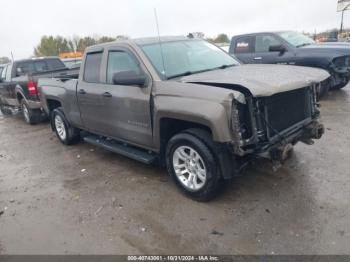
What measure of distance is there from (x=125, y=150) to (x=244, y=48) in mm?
6466

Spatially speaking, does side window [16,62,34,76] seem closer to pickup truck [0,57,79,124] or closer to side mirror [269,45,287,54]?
pickup truck [0,57,79,124]

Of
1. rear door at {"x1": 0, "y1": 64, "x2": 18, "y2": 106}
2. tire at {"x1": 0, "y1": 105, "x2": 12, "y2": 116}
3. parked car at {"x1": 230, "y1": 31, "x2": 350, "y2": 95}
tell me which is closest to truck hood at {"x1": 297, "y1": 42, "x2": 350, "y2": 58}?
parked car at {"x1": 230, "y1": 31, "x2": 350, "y2": 95}

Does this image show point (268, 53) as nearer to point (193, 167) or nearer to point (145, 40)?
point (145, 40)

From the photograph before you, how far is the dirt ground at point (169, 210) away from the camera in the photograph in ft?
10.2

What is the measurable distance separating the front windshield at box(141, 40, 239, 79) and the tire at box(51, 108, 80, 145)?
9.44 feet

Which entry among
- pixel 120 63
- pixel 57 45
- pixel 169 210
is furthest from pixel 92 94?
pixel 57 45

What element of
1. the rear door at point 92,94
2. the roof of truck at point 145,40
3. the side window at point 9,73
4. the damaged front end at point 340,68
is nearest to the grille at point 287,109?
the roof of truck at point 145,40

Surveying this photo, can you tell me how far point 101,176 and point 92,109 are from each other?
Result: 1107 mm

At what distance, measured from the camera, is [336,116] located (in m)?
6.88

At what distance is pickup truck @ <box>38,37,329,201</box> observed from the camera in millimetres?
3307

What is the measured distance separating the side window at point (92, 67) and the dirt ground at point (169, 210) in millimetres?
1443

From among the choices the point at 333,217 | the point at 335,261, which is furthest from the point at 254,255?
Result: the point at 333,217

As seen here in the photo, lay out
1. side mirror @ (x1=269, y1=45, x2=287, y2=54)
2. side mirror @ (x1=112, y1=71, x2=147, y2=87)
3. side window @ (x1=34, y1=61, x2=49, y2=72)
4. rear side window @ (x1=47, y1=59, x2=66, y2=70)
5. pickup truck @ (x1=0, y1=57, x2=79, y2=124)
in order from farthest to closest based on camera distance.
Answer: rear side window @ (x1=47, y1=59, x2=66, y2=70), side window @ (x1=34, y1=61, x2=49, y2=72), side mirror @ (x1=269, y1=45, x2=287, y2=54), pickup truck @ (x1=0, y1=57, x2=79, y2=124), side mirror @ (x1=112, y1=71, x2=147, y2=87)

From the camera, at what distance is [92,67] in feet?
17.0
